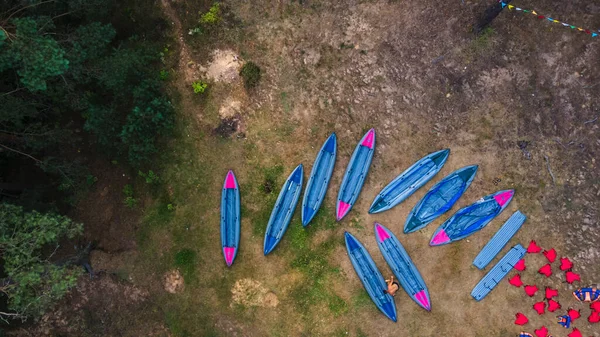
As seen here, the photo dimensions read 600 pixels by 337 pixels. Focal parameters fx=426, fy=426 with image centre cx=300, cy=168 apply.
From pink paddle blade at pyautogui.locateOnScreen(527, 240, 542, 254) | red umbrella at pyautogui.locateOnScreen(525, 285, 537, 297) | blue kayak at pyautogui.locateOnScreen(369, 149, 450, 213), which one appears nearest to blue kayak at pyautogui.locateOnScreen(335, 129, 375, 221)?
blue kayak at pyautogui.locateOnScreen(369, 149, 450, 213)

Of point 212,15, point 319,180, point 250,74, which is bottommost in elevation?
point 319,180

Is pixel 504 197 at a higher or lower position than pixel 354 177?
higher

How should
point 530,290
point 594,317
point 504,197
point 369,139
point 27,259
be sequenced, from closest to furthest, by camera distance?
point 27,259
point 594,317
point 530,290
point 504,197
point 369,139

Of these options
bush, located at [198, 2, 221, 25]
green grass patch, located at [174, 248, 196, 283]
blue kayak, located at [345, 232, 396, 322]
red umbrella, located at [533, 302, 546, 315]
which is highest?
bush, located at [198, 2, 221, 25]

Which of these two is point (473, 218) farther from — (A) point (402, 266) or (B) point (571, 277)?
(B) point (571, 277)

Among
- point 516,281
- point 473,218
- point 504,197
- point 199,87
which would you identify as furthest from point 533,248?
point 199,87

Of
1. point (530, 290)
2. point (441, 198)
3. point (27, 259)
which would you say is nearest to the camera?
point (27, 259)

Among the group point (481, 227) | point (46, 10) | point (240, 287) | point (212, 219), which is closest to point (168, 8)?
point (46, 10)

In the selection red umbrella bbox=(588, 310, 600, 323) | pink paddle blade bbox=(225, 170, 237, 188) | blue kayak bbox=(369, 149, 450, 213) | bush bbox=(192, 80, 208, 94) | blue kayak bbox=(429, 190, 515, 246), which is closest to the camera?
red umbrella bbox=(588, 310, 600, 323)

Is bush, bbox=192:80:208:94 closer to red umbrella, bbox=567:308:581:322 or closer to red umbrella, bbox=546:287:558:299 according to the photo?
red umbrella, bbox=546:287:558:299
